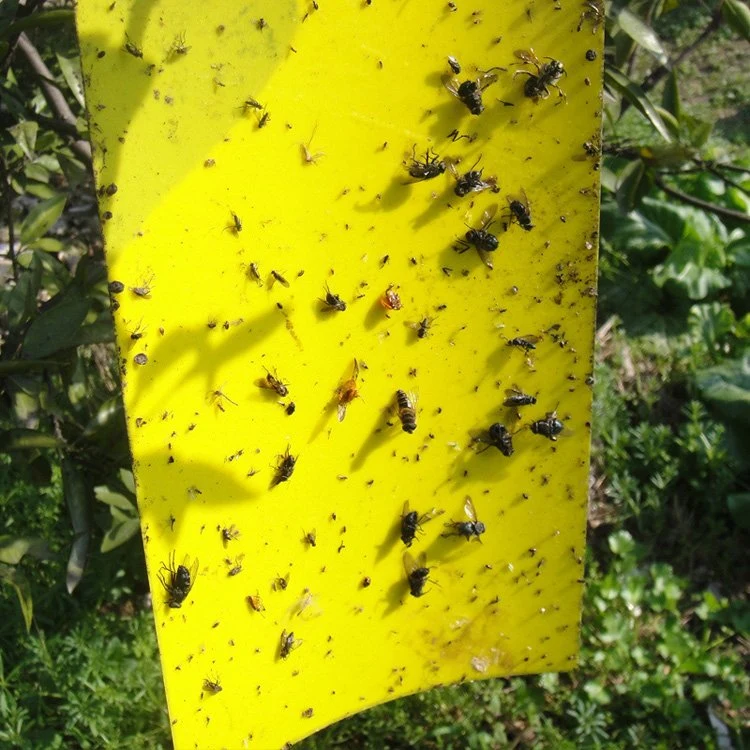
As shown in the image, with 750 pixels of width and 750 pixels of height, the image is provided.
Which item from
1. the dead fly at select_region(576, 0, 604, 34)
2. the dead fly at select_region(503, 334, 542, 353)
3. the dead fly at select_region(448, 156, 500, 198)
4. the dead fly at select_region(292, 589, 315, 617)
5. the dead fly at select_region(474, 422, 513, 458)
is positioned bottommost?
the dead fly at select_region(292, 589, 315, 617)

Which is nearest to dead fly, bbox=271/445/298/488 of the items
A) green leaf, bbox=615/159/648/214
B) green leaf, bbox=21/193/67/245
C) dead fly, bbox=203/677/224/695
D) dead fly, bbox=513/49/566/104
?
dead fly, bbox=203/677/224/695

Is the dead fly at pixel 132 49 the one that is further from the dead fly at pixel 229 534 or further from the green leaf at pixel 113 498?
the green leaf at pixel 113 498

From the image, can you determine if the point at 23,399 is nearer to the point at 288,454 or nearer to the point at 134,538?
the point at 288,454

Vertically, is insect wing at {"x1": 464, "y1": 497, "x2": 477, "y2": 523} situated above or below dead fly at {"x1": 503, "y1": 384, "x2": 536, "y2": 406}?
below

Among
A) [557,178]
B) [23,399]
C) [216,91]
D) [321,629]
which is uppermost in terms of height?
[216,91]

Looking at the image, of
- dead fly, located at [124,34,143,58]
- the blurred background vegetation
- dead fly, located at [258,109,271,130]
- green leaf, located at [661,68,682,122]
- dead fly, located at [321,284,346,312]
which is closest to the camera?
dead fly, located at [124,34,143,58]

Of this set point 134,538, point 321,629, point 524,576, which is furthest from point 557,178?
point 134,538

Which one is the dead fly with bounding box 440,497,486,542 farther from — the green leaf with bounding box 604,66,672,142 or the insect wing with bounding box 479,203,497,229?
the green leaf with bounding box 604,66,672,142

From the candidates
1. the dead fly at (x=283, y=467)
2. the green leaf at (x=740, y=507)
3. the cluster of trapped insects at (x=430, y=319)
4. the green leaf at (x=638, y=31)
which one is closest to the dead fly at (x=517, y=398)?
the cluster of trapped insects at (x=430, y=319)
